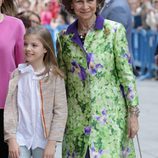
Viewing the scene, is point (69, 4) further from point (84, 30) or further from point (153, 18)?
point (153, 18)

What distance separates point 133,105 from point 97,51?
0.41 m

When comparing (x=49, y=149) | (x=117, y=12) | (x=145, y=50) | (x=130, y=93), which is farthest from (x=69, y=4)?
(x=145, y=50)

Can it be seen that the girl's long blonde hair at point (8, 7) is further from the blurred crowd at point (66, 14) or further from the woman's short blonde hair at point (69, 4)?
the blurred crowd at point (66, 14)

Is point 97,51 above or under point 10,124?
above

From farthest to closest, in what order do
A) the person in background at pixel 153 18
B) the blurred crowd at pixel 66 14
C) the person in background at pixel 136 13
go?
the person in background at pixel 136 13
the blurred crowd at pixel 66 14
the person in background at pixel 153 18

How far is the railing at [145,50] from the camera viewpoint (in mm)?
15016

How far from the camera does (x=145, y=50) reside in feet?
50.2

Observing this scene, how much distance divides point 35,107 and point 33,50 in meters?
0.36

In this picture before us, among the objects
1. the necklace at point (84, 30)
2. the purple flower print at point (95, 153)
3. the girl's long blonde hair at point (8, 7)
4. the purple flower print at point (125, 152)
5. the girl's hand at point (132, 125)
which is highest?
the girl's long blonde hair at point (8, 7)

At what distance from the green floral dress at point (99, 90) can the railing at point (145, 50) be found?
10442 millimetres

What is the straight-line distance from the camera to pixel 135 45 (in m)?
15.7

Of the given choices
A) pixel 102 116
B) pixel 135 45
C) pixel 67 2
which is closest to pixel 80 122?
pixel 102 116

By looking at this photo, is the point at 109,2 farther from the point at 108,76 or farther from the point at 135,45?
the point at 135,45

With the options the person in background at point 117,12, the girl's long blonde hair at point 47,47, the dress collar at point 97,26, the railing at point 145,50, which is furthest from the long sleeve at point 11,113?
the railing at point 145,50
